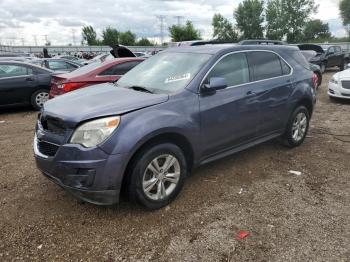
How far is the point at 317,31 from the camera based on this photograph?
277ft

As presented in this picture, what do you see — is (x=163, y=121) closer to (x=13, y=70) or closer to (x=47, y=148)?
(x=47, y=148)

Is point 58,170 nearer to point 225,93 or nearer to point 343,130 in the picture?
point 225,93

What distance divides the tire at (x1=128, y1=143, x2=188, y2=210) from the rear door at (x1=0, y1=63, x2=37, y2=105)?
696 cm

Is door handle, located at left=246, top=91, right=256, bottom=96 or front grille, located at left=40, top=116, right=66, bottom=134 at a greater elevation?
door handle, located at left=246, top=91, right=256, bottom=96

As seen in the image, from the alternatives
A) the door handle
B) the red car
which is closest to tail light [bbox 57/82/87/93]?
the red car

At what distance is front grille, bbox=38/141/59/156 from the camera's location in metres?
3.44

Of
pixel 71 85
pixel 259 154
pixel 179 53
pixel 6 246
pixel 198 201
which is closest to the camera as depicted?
pixel 6 246

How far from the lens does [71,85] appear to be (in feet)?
25.2

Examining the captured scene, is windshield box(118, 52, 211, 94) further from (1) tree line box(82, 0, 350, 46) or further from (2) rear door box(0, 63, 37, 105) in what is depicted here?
(1) tree line box(82, 0, 350, 46)

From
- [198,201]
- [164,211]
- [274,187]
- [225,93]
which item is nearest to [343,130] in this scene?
[274,187]

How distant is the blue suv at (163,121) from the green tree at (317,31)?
259 ft

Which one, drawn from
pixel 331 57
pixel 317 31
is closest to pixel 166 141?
pixel 331 57

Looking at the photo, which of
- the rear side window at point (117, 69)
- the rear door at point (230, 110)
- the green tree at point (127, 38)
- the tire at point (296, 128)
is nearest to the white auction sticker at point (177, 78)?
the rear door at point (230, 110)

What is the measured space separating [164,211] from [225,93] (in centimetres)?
163
